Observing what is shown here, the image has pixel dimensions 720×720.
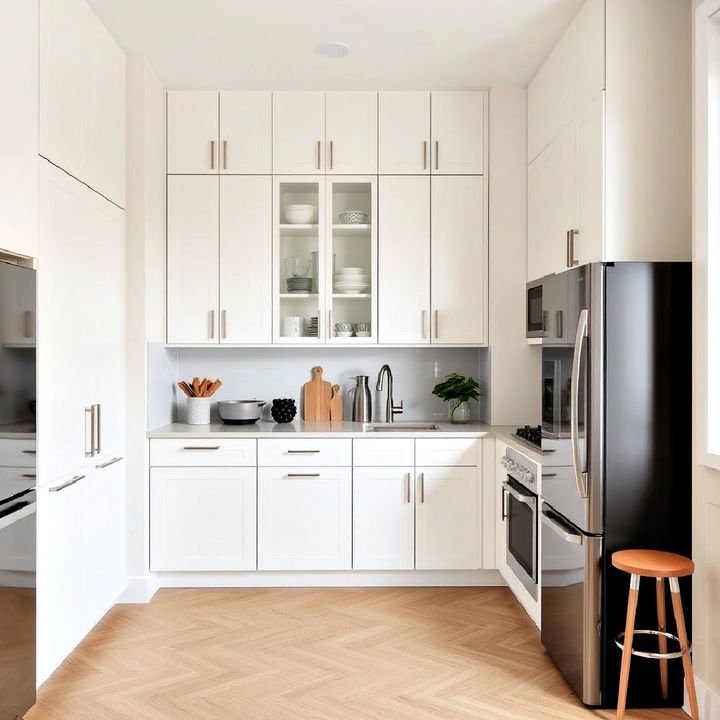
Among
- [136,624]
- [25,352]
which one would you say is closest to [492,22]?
[25,352]

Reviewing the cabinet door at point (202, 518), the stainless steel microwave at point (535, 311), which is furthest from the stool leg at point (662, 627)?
the cabinet door at point (202, 518)

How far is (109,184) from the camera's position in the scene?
11.0ft

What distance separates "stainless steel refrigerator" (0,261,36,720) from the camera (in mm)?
2162

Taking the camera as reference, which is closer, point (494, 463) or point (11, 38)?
point (11, 38)

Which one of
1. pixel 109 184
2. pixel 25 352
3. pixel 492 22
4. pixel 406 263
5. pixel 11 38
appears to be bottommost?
pixel 25 352

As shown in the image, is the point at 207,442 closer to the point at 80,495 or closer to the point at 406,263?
the point at 80,495

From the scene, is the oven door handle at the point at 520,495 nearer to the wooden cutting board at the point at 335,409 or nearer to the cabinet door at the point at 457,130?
the wooden cutting board at the point at 335,409

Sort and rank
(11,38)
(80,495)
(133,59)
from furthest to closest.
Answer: (133,59), (80,495), (11,38)

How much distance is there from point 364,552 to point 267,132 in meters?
2.48

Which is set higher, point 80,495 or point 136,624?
point 80,495

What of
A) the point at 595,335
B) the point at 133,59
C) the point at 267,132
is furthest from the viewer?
the point at 267,132

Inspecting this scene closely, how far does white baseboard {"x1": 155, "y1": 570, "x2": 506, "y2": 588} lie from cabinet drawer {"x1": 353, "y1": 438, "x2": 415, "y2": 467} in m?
0.64

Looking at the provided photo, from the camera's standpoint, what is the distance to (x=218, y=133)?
4.03 metres

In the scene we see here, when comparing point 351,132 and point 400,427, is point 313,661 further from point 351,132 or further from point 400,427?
point 351,132
